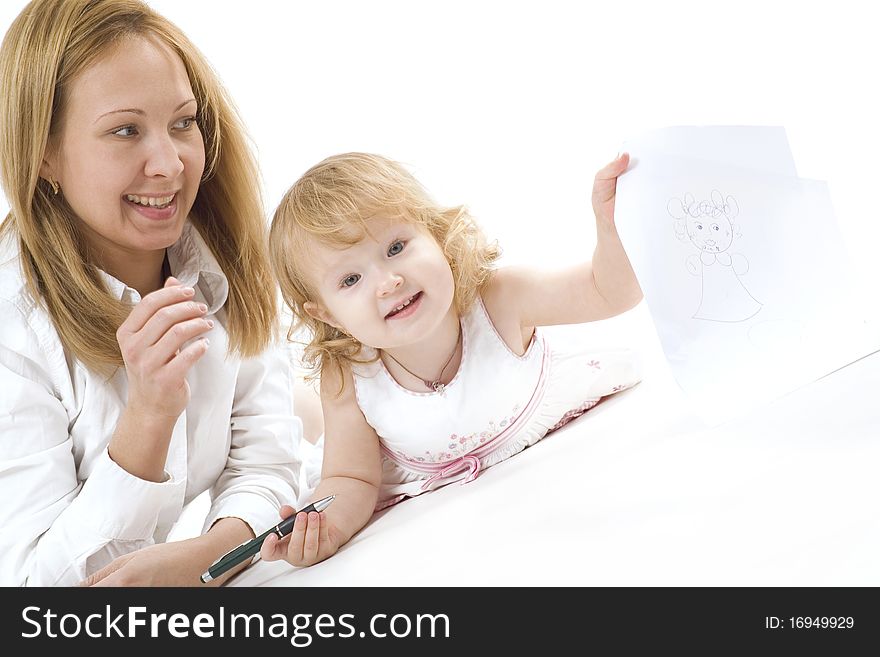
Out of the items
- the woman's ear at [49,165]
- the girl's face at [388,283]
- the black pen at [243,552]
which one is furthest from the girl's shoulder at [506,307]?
the woman's ear at [49,165]

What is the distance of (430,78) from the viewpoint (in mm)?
2166

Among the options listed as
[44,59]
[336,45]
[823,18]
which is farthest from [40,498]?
[823,18]

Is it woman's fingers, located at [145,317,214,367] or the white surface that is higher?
woman's fingers, located at [145,317,214,367]

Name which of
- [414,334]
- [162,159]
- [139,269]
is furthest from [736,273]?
[139,269]

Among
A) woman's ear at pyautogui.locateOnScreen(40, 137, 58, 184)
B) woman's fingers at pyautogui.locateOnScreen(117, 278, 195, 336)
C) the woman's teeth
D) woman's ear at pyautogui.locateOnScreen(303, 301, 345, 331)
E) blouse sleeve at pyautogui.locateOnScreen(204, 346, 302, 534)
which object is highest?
woman's ear at pyautogui.locateOnScreen(40, 137, 58, 184)

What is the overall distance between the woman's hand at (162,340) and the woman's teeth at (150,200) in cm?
20

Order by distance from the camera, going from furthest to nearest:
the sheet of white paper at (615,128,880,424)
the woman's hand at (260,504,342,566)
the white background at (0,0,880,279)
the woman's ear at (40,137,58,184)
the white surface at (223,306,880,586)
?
the white background at (0,0,880,279), the woman's ear at (40,137,58,184), the woman's hand at (260,504,342,566), the sheet of white paper at (615,128,880,424), the white surface at (223,306,880,586)

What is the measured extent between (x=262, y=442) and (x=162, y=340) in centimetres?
42

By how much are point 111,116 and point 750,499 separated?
2.75 feet

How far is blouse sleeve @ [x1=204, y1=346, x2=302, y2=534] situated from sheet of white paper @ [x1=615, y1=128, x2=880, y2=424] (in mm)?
618

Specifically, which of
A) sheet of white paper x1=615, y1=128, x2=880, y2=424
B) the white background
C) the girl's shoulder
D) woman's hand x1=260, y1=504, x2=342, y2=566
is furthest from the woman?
the white background

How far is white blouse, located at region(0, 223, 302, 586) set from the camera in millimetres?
1040

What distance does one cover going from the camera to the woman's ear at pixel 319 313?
1.21m

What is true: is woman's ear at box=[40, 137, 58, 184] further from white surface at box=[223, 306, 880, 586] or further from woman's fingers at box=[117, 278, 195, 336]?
white surface at box=[223, 306, 880, 586]
